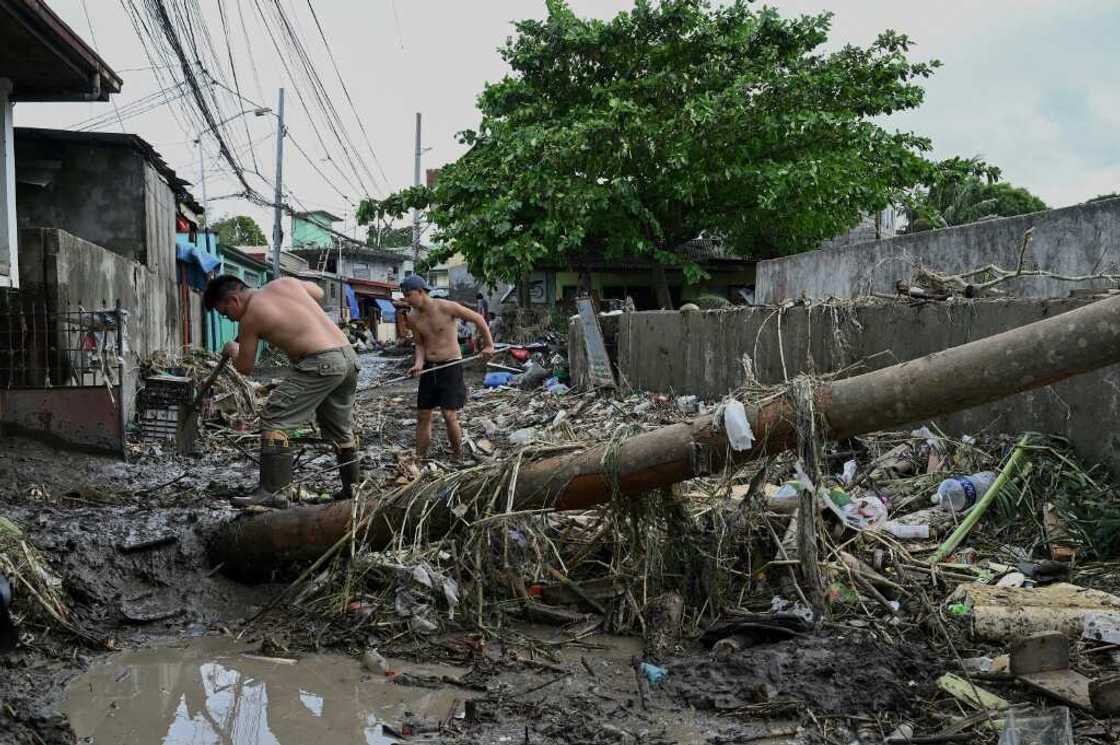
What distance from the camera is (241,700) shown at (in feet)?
11.2

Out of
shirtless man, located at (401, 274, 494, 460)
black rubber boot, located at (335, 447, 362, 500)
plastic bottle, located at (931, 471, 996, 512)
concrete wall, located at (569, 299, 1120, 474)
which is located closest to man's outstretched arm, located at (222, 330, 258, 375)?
black rubber boot, located at (335, 447, 362, 500)

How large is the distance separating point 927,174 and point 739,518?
1440cm

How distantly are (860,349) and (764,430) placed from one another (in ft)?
12.5

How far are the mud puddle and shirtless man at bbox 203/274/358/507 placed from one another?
1239 millimetres

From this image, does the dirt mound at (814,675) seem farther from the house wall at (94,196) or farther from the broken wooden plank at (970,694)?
the house wall at (94,196)

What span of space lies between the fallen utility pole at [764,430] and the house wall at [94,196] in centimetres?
933

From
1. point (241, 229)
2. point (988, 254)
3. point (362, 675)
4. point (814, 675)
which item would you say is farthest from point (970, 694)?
point (241, 229)

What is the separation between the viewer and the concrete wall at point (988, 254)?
747cm

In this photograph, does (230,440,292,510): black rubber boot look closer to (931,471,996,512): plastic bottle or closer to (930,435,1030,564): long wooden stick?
(930,435,1030,564): long wooden stick

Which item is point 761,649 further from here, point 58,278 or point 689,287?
point 689,287

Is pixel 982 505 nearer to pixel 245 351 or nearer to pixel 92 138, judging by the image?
pixel 245 351

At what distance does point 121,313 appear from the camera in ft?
24.2

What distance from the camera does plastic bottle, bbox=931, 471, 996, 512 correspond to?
5074 mm

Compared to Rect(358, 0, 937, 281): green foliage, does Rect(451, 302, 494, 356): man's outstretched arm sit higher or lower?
lower
